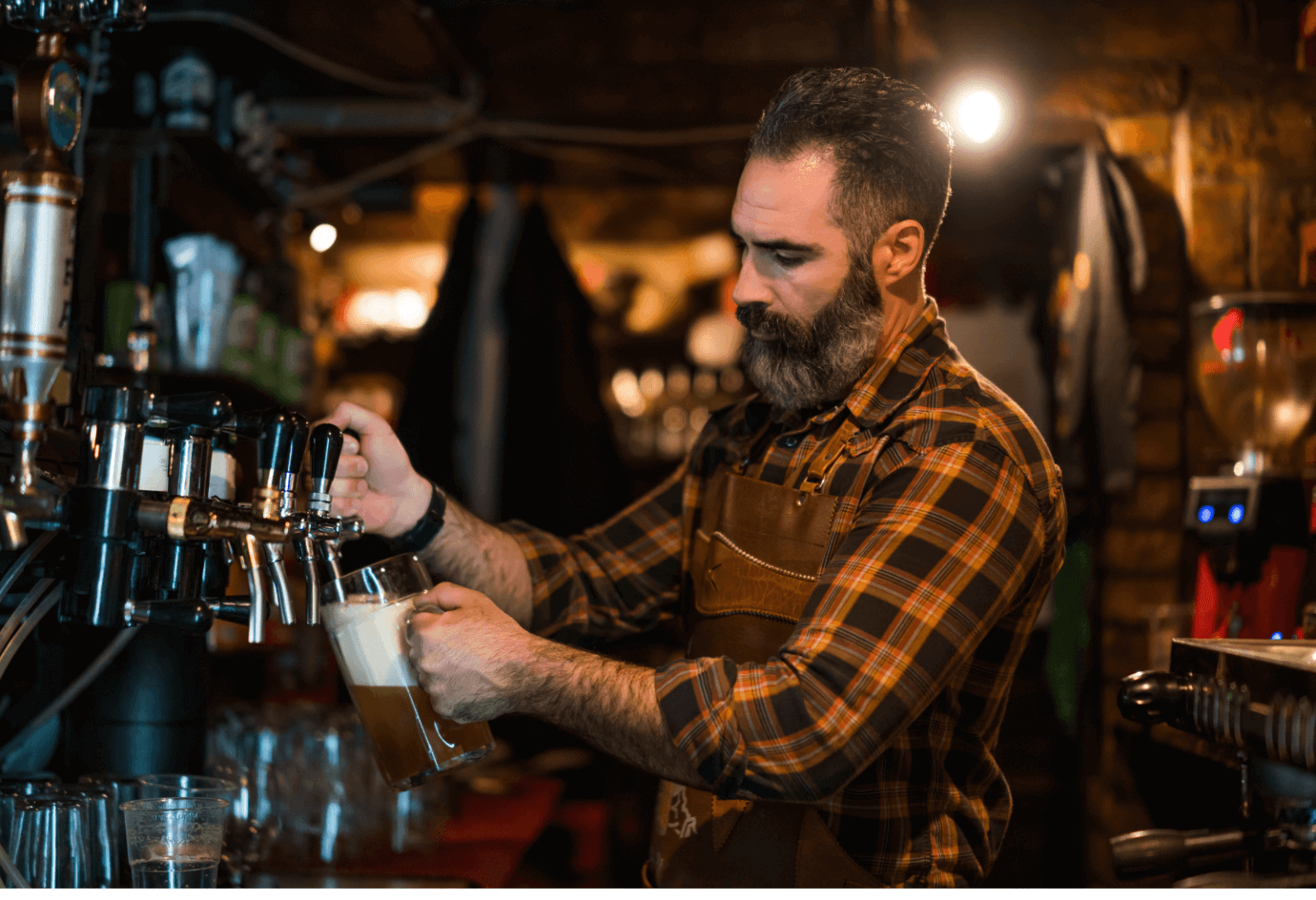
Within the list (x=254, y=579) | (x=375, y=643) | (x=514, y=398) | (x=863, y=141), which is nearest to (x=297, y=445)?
(x=254, y=579)

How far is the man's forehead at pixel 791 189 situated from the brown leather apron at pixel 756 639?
10.3 inches

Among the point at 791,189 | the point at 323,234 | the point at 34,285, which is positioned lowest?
the point at 34,285

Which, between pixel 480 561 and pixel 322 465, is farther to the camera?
pixel 480 561

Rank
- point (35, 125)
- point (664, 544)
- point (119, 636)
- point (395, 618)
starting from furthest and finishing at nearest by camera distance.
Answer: point (664, 544)
point (119, 636)
point (395, 618)
point (35, 125)

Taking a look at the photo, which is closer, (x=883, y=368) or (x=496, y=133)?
(x=883, y=368)

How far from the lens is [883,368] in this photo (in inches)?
51.3

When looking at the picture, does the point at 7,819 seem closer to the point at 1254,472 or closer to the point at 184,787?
the point at 184,787

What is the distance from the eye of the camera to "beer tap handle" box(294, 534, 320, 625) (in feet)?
3.12

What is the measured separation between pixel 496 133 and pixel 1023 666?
2.21 m

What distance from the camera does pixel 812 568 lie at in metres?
1.22

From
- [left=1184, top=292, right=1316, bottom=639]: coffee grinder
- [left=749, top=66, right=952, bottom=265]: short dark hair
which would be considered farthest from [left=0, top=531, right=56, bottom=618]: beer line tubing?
[left=1184, top=292, right=1316, bottom=639]: coffee grinder

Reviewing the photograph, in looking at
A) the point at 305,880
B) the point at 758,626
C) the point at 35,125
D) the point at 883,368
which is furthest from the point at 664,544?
the point at 35,125

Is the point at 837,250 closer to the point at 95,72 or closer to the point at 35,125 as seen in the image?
the point at 35,125

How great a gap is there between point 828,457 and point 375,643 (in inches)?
22.2
